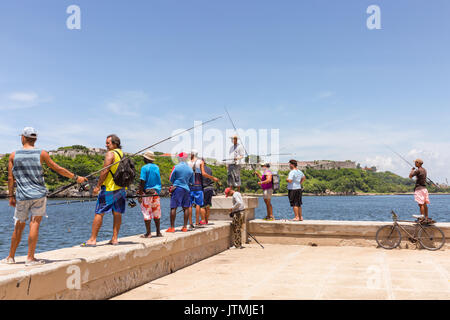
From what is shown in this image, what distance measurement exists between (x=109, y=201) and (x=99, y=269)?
1397 mm

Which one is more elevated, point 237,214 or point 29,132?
point 29,132

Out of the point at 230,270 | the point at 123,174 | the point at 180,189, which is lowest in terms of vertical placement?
the point at 230,270

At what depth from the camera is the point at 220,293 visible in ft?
17.2

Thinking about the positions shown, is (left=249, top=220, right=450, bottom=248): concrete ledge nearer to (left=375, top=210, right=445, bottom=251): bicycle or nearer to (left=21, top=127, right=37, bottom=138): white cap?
(left=375, top=210, right=445, bottom=251): bicycle

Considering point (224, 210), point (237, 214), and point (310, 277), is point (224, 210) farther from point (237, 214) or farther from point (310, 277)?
point (310, 277)

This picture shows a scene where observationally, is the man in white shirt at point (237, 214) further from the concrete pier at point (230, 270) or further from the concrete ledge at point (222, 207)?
the concrete ledge at point (222, 207)

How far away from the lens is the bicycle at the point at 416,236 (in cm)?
888

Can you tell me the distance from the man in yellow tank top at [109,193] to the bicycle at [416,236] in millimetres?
6037

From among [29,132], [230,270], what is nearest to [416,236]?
[230,270]

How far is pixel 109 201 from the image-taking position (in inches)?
230

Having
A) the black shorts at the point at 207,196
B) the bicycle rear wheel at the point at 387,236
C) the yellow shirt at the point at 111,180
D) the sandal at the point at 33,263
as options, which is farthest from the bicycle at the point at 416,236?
the sandal at the point at 33,263
